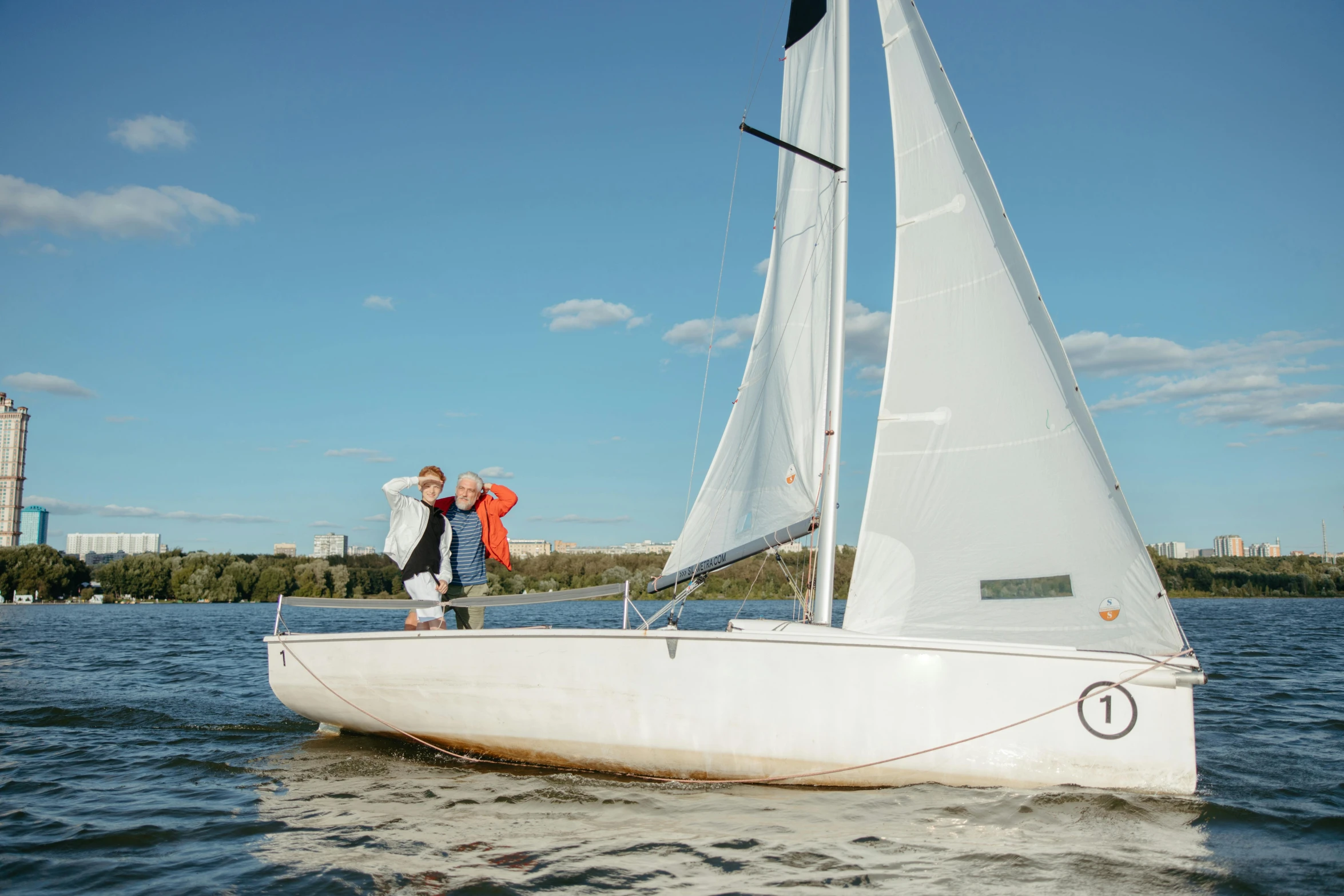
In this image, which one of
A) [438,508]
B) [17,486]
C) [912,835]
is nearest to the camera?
[912,835]

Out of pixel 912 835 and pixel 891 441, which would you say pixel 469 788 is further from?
pixel 891 441

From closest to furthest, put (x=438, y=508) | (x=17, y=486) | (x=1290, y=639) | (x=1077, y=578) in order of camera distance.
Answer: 1. (x=1077, y=578)
2. (x=438, y=508)
3. (x=1290, y=639)
4. (x=17, y=486)

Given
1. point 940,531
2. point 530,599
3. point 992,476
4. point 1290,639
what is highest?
point 992,476

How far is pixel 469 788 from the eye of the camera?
18.1 ft

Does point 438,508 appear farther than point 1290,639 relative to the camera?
No

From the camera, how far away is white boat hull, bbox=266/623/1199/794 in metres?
4.75

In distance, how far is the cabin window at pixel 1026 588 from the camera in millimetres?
5348

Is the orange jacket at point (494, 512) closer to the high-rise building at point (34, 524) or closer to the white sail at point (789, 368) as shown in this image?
the white sail at point (789, 368)

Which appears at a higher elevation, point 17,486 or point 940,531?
point 17,486

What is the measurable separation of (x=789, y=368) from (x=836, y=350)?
1.67 feet

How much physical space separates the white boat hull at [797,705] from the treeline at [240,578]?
109 ft

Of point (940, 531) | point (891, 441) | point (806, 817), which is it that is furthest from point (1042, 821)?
point (891, 441)

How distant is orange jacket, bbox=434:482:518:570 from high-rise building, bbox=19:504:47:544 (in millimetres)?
187358

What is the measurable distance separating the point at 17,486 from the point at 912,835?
435ft
